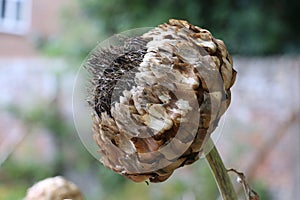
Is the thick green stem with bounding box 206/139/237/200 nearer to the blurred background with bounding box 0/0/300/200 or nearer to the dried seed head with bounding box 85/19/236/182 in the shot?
the dried seed head with bounding box 85/19/236/182

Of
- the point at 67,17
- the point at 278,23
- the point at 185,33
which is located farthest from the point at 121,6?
the point at 185,33

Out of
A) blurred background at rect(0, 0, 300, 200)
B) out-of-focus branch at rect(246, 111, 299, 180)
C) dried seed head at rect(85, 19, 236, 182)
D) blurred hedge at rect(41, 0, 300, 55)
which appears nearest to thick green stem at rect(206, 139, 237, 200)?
dried seed head at rect(85, 19, 236, 182)

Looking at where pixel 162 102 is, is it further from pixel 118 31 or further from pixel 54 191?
pixel 118 31

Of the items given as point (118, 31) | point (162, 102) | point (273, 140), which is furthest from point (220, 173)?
point (118, 31)

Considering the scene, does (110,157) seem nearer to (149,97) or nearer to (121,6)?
(149,97)

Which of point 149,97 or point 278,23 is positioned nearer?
point 149,97
